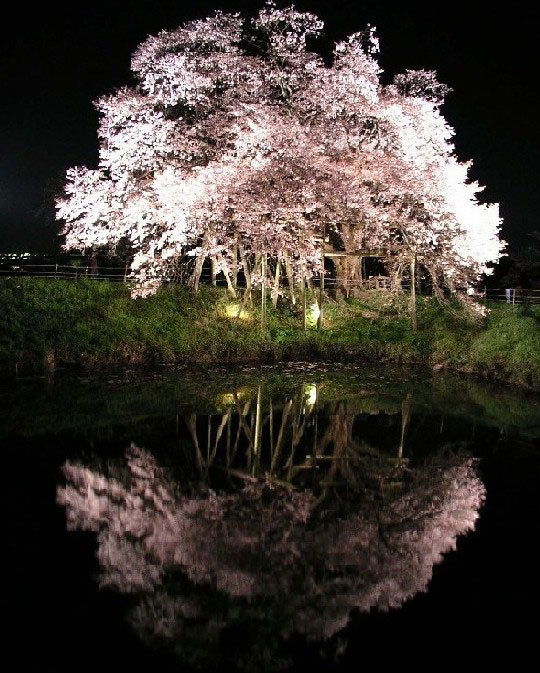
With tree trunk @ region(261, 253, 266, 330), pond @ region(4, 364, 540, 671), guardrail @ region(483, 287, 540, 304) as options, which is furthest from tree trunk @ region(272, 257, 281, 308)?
pond @ region(4, 364, 540, 671)

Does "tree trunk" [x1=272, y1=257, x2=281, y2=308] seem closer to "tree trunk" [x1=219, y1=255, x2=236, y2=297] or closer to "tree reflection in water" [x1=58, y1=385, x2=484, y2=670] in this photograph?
"tree trunk" [x1=219, y1=255, x2=236, y2=297]

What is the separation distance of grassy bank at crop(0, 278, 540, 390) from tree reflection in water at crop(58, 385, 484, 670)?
32.8 ft

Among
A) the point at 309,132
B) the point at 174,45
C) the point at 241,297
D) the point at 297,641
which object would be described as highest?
the point at 174,45

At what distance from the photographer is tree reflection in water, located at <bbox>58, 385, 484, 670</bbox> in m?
7.16

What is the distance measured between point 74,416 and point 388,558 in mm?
9572

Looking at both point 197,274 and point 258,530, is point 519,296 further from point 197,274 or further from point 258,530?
point 258,530

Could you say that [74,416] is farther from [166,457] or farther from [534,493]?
[534,493]

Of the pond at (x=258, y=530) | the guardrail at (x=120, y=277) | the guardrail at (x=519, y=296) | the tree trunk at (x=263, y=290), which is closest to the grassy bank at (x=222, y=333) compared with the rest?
the tree trunk at (x=263, y=290)

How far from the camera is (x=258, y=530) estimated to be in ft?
30.9

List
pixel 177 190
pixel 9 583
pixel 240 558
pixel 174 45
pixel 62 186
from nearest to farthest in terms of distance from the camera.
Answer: pixel 9 583 < pixel 240 558 < pixel 177 190 < pixel 174 45 < pixel 62 186

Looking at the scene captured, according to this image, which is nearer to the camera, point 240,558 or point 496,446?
point 240,558

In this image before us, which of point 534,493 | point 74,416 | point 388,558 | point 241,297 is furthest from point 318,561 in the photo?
point 241,297

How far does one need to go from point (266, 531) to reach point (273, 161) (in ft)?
60.2

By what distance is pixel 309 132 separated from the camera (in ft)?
84.5
